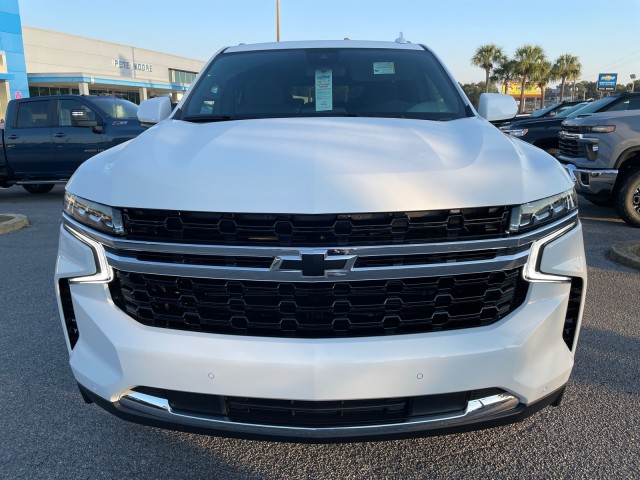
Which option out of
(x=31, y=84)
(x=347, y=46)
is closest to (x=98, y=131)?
(x=347, y=46)

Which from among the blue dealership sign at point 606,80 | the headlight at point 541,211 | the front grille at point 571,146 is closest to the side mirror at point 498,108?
the headlight at point 541,211

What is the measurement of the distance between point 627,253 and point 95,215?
546 centimetres

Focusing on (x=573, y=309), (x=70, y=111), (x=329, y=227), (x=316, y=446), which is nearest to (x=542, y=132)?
(x=70, y=111)

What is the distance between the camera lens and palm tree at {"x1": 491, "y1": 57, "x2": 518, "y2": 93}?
64062 mm

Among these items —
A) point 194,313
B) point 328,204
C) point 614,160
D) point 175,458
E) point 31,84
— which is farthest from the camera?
point 31,84

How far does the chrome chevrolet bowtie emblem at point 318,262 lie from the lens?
1860 millimetres

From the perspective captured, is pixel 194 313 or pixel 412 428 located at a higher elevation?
pixel 194 313

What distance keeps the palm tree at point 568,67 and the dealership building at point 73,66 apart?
1807 inches

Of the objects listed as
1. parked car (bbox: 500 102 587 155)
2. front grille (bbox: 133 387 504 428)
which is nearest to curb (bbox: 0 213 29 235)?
front grille (bbox: 133 387 504 428)

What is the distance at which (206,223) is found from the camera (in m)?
1.93

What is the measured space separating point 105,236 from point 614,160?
23.9 ft

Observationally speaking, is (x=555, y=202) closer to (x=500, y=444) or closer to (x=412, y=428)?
(x=412, y=428)

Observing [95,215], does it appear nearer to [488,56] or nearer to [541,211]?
[541,211]

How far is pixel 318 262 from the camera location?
1.86 m
